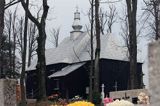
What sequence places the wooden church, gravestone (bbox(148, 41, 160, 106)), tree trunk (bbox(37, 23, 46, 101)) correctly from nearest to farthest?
gravestone (bbox(148, 41, 160, 106)) → tree trunk (bbox(37, 23, 46, 101)) → the wooden church

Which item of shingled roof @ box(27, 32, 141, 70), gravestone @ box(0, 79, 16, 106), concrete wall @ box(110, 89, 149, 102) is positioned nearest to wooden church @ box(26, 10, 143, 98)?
shingled roof @ box(27, 32, 141, 70)

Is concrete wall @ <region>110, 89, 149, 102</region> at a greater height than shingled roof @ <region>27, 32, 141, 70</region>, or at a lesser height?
lesser

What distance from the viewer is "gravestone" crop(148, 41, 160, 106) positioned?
1.68 m

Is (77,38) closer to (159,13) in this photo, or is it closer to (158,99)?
(159,13)

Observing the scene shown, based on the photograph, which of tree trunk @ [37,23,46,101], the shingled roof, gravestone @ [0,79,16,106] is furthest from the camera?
the shingled roof

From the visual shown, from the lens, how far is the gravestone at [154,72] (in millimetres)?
1677

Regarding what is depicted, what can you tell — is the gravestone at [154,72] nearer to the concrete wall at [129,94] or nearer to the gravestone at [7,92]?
the gravestone at [7,92]

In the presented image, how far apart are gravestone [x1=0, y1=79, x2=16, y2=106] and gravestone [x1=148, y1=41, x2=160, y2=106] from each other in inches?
159

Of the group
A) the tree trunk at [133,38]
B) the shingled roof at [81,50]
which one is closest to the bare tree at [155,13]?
the tree trunk at [133,38]

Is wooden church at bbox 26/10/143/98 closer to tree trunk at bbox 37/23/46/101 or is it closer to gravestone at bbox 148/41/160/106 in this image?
tree trunk at bbox 37/23/46/101

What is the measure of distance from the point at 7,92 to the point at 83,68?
164 ft

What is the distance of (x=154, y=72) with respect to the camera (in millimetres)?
1739

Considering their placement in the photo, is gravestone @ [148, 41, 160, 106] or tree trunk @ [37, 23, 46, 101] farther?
tree trunk @ [37, 23, 46, 101]

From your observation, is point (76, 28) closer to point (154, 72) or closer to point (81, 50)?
point (81, 50)
